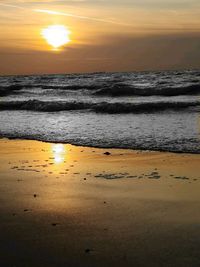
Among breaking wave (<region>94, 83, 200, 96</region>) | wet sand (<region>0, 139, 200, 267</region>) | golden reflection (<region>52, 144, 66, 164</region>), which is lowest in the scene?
breaking wave (<region>94, 83, 200, 96</region>)

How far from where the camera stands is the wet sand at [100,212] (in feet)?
12.8

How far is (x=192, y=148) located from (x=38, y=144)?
A: 3989 millimetres

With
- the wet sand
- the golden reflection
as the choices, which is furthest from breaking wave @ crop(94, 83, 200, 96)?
the wet sand

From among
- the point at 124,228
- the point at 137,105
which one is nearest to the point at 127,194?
the point at 124,228

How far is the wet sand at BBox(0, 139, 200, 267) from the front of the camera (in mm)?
3912

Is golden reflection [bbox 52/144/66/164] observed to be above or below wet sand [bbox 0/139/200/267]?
below

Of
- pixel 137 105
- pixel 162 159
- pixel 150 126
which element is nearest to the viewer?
pixel 162 159

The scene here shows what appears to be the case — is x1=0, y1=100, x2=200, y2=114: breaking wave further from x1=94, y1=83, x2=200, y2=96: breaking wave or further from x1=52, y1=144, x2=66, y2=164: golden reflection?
x1=52, y1=144, x2=66, y2=164: golden reflection

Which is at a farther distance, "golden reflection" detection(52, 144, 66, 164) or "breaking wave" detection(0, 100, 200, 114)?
"breaking wave" detection(0, 100, 200, 114)

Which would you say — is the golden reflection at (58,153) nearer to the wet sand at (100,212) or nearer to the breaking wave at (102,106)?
the wet sand at (100,212)

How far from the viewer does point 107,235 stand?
171 inches

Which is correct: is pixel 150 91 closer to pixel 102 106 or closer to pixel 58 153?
pixel 102 106

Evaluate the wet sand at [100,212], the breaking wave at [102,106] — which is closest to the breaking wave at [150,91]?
the breaking wave at [102,106]

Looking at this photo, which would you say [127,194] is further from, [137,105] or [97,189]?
[137,105]
